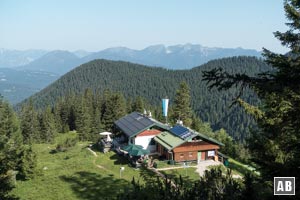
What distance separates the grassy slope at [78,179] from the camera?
27.0 m

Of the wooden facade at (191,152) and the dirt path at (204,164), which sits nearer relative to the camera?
the dirt path at (204,164)

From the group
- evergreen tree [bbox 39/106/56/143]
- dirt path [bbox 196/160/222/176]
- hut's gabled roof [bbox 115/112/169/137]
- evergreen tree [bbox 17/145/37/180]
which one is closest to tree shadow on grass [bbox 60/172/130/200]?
evergreen tree [bbox 17/145/37/180]

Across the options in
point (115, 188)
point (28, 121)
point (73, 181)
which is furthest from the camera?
point (28, 121)

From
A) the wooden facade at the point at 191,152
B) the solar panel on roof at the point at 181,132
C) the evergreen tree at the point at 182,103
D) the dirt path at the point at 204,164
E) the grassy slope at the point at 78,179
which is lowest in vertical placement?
the dirt path at the point at 204,164

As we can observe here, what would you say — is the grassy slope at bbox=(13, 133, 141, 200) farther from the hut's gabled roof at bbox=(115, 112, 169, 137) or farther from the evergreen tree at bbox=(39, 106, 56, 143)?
the evergreen tree at bbox=(39, 106, 56, 143)

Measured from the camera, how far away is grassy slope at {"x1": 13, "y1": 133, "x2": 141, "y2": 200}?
88.6ft

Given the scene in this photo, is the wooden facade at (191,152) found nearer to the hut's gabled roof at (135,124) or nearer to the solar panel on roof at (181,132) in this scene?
the solar panel on roof at (181,132)

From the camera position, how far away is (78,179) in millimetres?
31469

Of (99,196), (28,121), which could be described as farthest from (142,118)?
(28,121)

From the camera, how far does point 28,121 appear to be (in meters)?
72.4

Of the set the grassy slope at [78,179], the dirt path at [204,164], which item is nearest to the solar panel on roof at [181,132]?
the dirt path at [204,164]

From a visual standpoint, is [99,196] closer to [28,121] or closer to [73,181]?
[73,181]

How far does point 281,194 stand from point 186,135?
3126cm

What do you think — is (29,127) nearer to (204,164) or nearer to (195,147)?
(195,147)
